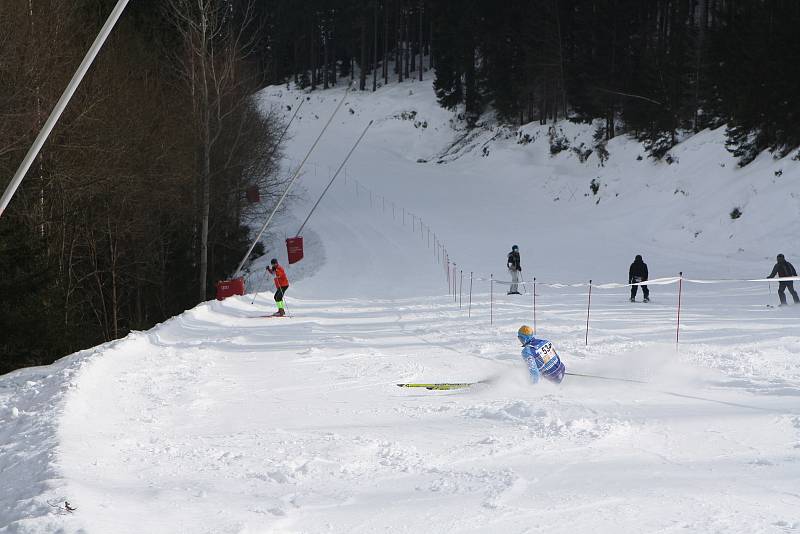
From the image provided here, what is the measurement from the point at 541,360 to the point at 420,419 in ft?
8.22

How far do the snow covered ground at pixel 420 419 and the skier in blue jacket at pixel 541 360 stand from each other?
0.23 meters

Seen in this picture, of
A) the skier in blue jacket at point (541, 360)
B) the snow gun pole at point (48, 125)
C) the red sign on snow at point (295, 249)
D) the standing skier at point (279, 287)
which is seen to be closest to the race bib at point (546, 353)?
the skier in blue jacket at point (541, 360)

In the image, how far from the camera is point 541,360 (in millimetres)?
10242

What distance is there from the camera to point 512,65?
5903 centimetres

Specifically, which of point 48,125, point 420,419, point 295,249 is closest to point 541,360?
point 420,419

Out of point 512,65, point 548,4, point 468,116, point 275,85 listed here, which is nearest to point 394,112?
point 468,116

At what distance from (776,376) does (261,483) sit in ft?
26.0

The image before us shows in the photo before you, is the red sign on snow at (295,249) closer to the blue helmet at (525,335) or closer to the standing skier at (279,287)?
the standing skier at (279,287)

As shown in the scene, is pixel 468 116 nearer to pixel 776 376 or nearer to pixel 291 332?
pixel 291 332

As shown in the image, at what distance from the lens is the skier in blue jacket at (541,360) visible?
1021cm

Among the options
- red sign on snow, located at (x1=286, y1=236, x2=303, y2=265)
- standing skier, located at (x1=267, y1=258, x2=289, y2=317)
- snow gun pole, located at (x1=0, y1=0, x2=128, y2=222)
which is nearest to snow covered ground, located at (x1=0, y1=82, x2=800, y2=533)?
standing skier, located at (x1=267, y1=258, x2=289, y2=317)

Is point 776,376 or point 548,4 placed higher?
point 548,4

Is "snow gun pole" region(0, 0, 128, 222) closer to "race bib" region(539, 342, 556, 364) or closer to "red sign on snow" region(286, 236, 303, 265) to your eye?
"race bib" region(539, 342, 556, 364)

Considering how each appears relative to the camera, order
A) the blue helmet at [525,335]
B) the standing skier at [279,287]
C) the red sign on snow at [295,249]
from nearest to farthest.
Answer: the blue helmet at [525,335], the standing skier at [279,287], the red sign on snow at [295,249]
